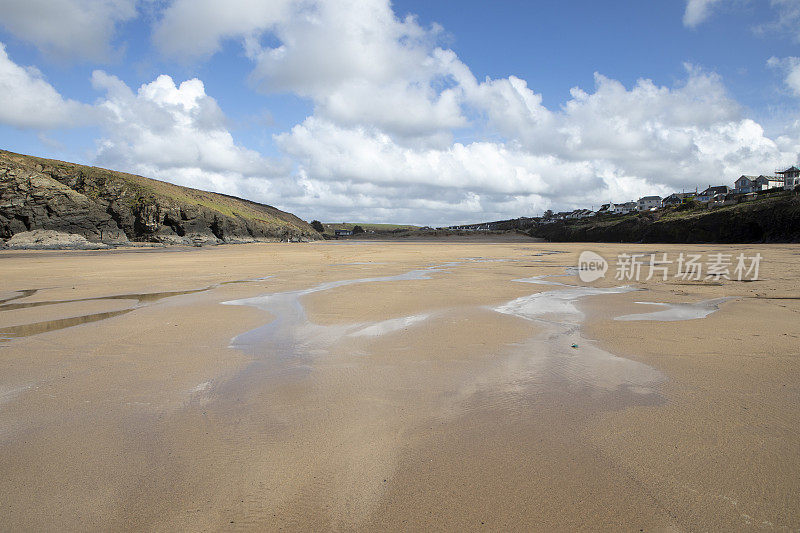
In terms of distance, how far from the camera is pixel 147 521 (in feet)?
7.50

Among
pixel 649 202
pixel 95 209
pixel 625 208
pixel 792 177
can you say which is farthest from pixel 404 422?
pixel 625 208

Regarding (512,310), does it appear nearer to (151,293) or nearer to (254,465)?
(254,465)

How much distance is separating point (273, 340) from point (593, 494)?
5101 mm

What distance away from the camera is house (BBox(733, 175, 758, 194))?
75.0m

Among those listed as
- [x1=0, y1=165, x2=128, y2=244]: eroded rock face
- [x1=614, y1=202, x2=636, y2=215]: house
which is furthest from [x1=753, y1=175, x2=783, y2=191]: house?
[x1=0, y1=165, x2=128, y2=244]: eroded rock face

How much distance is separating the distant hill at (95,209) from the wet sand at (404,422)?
40.3 meters

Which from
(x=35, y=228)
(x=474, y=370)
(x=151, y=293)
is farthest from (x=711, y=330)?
(x=35, y=228)

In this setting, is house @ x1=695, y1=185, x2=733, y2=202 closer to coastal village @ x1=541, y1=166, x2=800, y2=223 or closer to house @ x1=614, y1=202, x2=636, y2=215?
coastal village @ x1=541, y1=166, x2=800, y2=223

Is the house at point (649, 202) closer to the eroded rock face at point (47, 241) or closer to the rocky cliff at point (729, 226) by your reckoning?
the rocky cliff at point (729, 226)

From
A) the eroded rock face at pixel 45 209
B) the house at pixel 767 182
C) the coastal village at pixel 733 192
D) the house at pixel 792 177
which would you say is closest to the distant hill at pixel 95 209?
the eroded rock face at pixel 45 209

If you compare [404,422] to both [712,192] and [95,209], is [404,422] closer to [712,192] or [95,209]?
[95,209]

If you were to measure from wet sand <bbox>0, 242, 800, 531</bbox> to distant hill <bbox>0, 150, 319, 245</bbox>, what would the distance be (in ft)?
132

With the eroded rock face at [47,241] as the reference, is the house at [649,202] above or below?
above

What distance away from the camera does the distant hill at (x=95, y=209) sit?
36750mm
